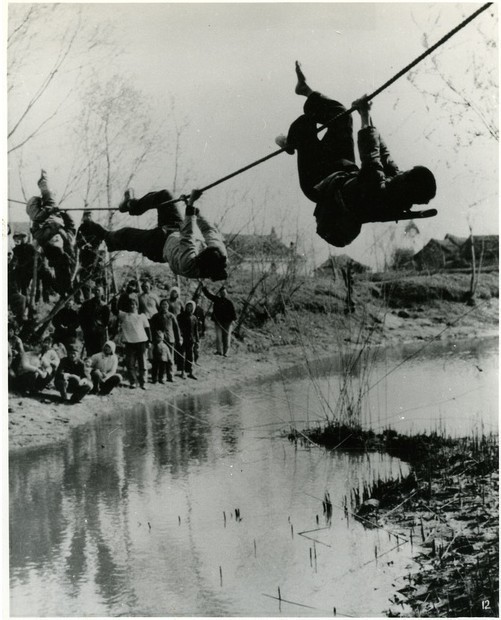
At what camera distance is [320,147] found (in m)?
5.56

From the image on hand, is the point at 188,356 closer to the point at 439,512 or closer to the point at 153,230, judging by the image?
the point at 153,230

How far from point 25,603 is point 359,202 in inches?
149

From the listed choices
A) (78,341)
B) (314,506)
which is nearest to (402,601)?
(314,506)

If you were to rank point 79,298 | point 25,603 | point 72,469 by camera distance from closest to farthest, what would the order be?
point 25,603
point 72,469
point 79,298

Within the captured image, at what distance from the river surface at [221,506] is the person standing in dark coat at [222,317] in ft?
2.02

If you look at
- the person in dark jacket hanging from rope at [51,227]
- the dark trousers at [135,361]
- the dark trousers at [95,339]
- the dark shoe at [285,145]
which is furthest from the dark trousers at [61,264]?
the dark shoe at [285,145]

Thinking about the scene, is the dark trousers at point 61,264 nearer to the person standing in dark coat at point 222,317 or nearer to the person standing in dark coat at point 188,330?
the person standing in dark coat at point 188,330

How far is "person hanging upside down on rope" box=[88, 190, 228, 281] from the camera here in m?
5.97

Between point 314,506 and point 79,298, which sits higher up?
point 79,298

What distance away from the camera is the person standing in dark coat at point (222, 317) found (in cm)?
786

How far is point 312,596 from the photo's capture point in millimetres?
5211

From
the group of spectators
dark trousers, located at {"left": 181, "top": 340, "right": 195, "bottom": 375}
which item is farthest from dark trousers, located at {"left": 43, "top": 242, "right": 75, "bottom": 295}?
dark trousers, located at {"left": 181, "top": 340, "right": 195, "bottom": 375}

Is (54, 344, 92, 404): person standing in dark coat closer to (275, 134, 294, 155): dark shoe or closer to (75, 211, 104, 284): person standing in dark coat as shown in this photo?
(75, 211, 104, 284): person standing in dark coat

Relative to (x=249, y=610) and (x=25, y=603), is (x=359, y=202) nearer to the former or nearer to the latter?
(x=249, y=610)
